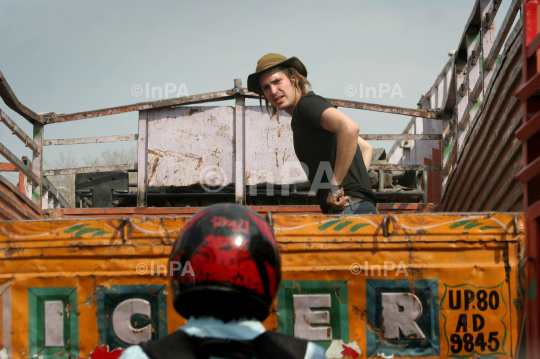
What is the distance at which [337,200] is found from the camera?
11.8 feet

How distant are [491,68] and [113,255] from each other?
14.9 ft

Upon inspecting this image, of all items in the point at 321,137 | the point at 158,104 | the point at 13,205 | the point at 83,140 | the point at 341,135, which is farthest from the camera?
the point at 158,104

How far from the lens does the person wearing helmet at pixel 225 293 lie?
1.56 metres

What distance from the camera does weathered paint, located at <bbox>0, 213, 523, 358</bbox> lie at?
294cm

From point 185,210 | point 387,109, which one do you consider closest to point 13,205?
point 185,210

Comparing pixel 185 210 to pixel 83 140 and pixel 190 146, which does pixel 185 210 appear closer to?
pixel 190 146

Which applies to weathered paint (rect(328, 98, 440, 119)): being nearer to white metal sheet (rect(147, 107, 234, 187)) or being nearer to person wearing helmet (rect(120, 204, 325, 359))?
white metal sheet (rect(147, 107, 234, 187))

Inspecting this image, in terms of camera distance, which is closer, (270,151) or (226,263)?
(226,263)

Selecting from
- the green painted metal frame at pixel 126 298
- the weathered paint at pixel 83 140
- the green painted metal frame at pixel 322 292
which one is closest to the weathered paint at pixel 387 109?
the weathered paint at pixel 83 140

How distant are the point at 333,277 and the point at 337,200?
74 centimetres

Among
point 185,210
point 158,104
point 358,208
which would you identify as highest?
point 158,104

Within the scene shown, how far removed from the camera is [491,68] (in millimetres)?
5738

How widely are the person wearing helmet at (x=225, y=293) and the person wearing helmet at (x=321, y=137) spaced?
182 cm

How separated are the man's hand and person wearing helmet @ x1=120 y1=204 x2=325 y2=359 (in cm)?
185
